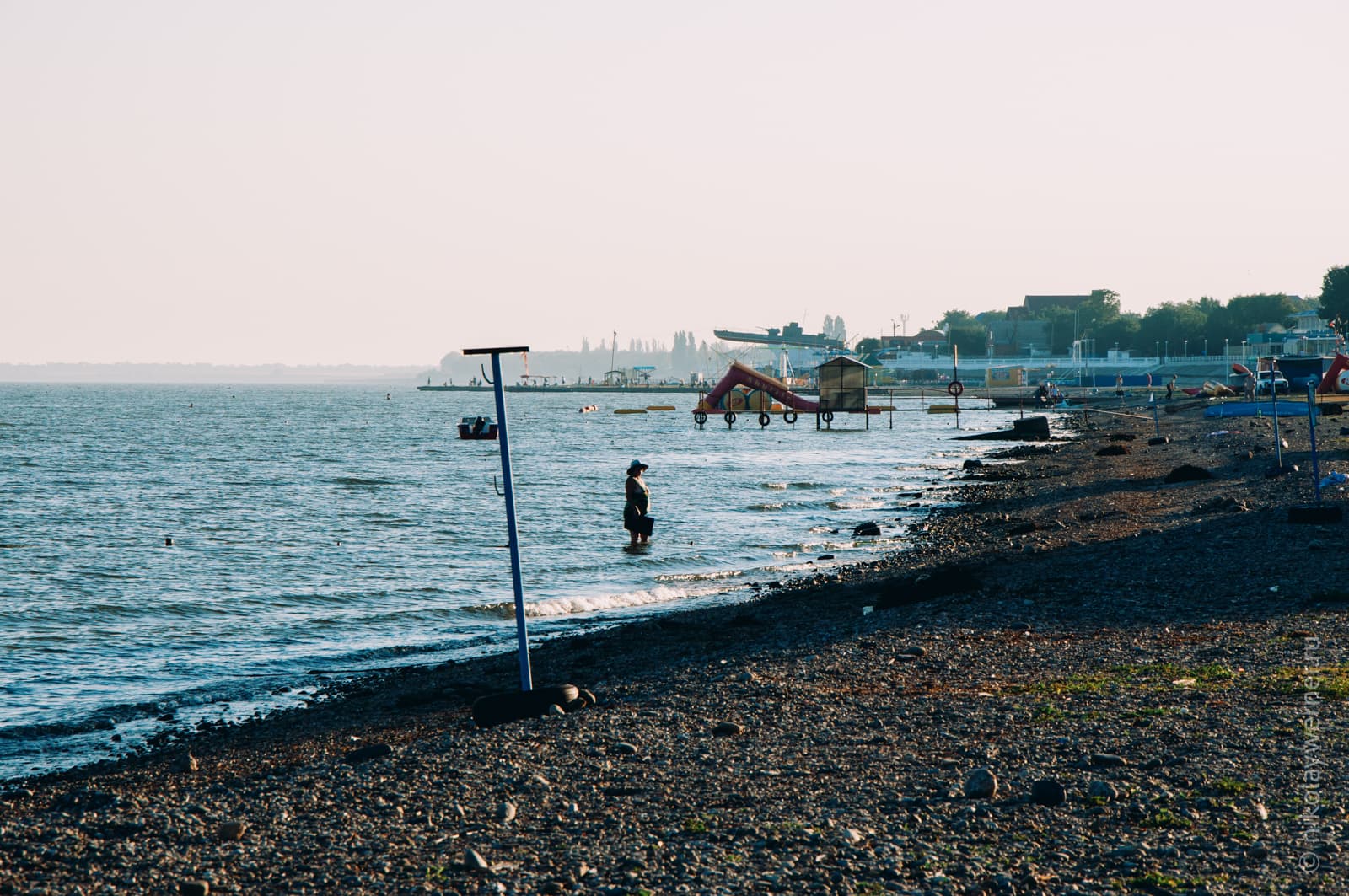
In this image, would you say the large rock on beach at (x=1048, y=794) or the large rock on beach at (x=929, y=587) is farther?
the large rock on beach at (x=929, y=587)

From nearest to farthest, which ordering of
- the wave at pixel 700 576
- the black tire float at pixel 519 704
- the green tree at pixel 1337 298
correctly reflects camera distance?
the black tire float at pixel 519 704
the wave at pixel 700 576
the green tree at pixel 1337 298

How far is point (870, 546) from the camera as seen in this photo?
3039 cm

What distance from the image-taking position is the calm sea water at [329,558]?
18406mm

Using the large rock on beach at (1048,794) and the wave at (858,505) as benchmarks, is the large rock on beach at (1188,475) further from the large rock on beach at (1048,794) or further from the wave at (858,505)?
the large rock on beach at (1048,794)

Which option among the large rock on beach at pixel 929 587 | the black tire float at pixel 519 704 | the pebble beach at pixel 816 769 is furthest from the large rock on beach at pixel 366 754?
the large rock on beach at pixel 929 587

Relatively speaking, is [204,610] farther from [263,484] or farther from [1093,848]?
[263,484]

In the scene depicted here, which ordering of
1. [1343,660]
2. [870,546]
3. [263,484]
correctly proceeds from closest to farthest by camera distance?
[1343,660] → [870,546] → [263,484]

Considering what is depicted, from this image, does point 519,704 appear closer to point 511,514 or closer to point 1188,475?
point 511,514

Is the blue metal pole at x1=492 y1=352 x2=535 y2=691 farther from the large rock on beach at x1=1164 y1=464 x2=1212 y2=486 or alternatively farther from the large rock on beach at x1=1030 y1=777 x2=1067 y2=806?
the large rock on beach at x1=1164 y1=464 x2=1212 y2=486

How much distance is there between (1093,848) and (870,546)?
2279cm

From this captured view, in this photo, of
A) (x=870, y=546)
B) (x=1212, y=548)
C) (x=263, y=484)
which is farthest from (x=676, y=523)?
(x=263, y=484)

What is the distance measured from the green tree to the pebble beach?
136497 millimetres

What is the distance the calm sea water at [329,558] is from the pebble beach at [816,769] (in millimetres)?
2926

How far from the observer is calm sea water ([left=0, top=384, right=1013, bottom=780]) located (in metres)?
18.4
